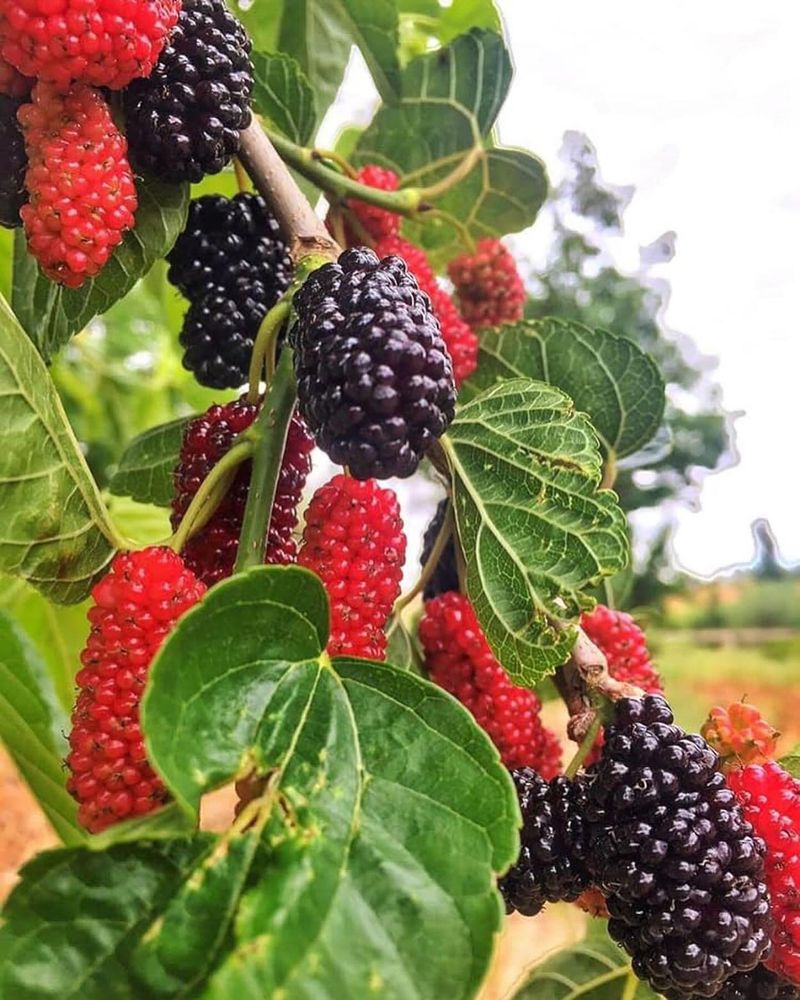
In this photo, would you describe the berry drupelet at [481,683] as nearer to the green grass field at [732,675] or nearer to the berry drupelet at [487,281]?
the berry drupelet at [487,281]

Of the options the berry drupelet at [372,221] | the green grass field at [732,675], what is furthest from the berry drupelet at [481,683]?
the green grass field at [732,675]

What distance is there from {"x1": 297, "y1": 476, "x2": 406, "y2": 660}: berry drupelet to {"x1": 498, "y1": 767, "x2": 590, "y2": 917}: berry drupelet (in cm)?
10

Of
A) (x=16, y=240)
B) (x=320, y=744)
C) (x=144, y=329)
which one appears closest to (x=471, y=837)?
(x=320, y=744)

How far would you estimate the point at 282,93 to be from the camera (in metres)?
0.64

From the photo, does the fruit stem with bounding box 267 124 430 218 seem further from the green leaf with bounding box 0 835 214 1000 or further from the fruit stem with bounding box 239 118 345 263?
the green leaf with bounding box 0 835 214 1000

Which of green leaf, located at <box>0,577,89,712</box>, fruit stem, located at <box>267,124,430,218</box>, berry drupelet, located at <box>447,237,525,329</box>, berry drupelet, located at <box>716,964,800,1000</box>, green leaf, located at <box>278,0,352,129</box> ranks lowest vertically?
green leaf, located at <box>0,577,89,712</box>

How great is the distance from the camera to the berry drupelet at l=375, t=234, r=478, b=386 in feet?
2.11

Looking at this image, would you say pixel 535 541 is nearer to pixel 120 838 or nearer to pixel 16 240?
pixel 120 838

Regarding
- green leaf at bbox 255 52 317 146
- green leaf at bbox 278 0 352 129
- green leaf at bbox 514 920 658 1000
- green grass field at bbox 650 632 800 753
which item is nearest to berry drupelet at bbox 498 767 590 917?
green leaf at bbox 514 920 658 1000

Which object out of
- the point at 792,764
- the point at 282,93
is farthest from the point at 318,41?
the point at 792,764

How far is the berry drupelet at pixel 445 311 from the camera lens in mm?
644

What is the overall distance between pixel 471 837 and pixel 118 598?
0.16 m

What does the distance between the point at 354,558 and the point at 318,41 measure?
50 centimetres

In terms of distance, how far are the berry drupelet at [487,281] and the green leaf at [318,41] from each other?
155mm
